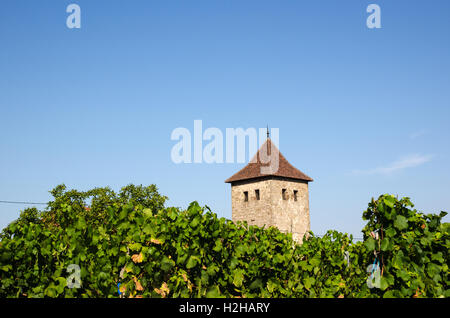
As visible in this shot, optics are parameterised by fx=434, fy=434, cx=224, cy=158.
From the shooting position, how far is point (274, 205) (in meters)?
38.6

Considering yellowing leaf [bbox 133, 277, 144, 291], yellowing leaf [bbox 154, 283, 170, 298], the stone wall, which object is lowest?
yellowing leaf [bbox 154, 283, 170, 298]

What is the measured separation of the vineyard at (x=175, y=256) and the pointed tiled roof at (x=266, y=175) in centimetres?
3318

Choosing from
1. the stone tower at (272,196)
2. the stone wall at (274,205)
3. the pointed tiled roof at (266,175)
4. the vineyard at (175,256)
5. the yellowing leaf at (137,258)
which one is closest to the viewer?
the vineyard at (175,256)

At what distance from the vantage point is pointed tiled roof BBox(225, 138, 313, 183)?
40.0 m

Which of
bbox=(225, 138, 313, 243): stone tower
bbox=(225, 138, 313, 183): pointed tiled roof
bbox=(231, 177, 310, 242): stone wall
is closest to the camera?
bbox=(231, 177, 310, 242): stone wall

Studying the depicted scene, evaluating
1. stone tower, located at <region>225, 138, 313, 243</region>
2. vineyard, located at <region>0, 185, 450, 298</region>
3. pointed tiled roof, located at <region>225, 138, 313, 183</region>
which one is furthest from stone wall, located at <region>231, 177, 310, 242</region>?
vineyard, located at <region>0, 185, 450, 298</region>

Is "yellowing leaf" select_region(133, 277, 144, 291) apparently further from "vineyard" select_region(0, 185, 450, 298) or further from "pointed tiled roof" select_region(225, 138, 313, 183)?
"pointed tiled roof" select_region(225, 138, 313, 183)

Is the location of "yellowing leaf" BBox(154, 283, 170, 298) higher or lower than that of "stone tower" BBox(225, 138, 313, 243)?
lower

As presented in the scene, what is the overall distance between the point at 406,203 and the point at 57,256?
436cm

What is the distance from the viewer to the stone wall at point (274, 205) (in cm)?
3847

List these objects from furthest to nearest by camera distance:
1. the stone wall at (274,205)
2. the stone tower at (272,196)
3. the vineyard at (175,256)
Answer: the stone tower at (272,196) → the stone wall at (274,205) → the vineyard at (175,256)

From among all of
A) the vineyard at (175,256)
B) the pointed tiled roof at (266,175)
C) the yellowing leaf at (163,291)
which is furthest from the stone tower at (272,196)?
the yellowing leaf at (163,291)

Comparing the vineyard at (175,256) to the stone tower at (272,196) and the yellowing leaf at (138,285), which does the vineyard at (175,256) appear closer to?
the yellowing leaf at (138,285)
